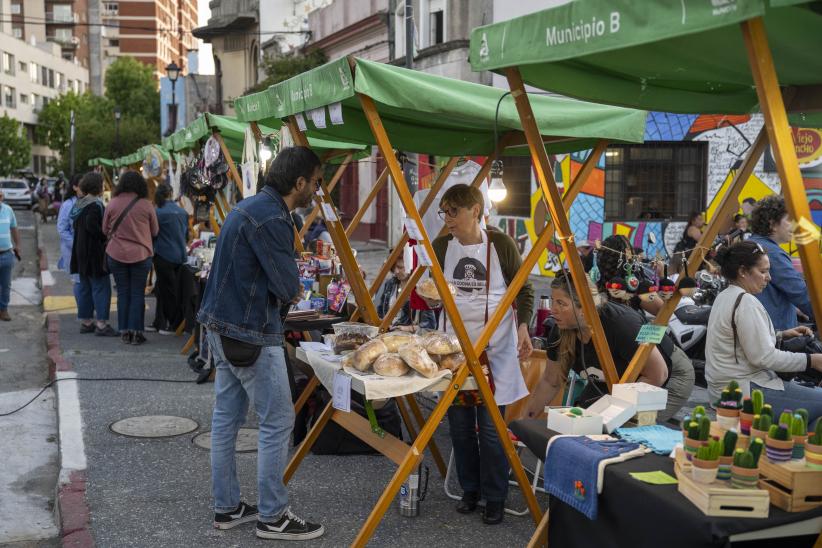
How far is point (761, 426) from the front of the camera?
269cm

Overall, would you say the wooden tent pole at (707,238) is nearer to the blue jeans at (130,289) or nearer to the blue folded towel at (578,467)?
the blue folded towel at (578,467)

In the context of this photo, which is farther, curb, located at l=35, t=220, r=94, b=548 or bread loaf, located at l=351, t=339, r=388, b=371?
curb, located at l=35, t=220, r=94, b=548

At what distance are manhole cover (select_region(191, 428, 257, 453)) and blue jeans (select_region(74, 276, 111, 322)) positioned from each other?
467cm

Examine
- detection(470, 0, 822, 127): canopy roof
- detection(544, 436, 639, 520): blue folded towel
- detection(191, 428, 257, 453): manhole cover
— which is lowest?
detection(191, 428, 257, 453): manhole cover

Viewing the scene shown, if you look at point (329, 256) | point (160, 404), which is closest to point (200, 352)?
point (160, 404)

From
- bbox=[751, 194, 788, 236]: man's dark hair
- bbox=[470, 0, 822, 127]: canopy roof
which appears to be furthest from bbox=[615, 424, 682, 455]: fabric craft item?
bbox=[751, 194, 788, 236]: man's dark hair

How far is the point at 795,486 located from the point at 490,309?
86.8 inches

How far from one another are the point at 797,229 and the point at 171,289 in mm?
9312

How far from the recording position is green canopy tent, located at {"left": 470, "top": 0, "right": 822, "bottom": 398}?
2344mm

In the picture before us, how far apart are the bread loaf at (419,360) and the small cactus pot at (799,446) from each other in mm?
1784

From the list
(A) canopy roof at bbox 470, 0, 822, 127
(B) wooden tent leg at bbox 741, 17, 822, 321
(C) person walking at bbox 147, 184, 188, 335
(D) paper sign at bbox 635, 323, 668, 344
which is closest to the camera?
(B) wooden tent leg at bbox 741, 17, 822, 321

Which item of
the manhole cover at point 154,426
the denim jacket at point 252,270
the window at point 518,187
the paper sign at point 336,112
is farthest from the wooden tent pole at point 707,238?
the window at point 518,187

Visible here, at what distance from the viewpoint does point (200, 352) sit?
832 cm

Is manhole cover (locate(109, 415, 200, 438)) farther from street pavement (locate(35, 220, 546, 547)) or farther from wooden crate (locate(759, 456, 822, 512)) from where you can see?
wooden crate (locate(759, 456, 822, 512))
